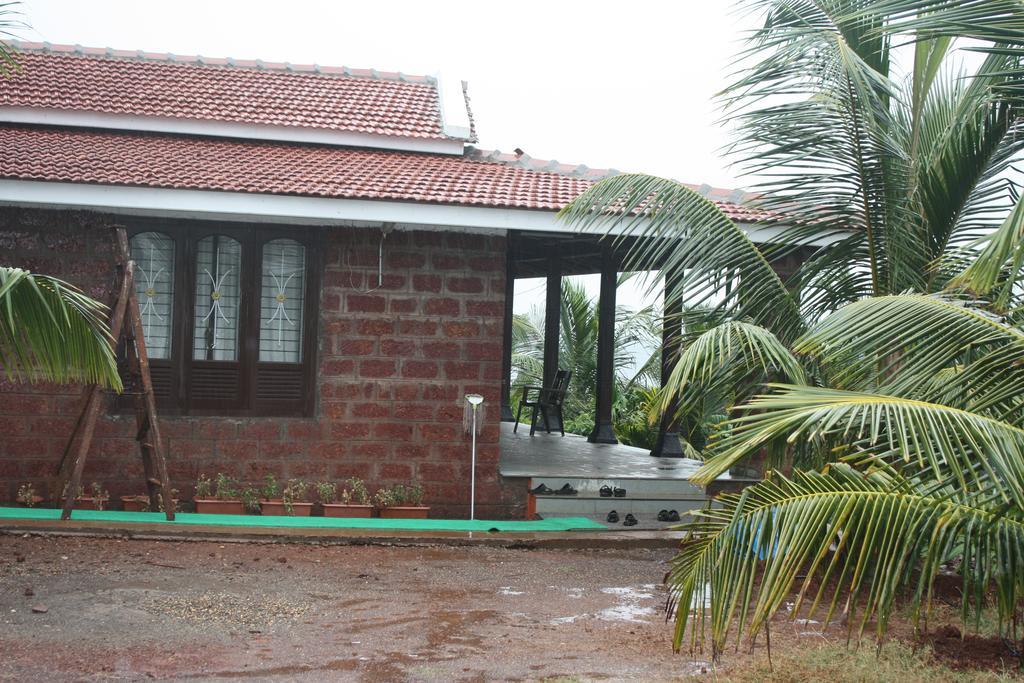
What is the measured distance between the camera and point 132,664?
5.49m

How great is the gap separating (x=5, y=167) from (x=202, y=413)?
277cm

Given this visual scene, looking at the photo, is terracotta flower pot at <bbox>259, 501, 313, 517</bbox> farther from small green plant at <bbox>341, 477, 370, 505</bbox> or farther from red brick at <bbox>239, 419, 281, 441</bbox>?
red brick at <bbox>239, 419, 281, 441</bbox>

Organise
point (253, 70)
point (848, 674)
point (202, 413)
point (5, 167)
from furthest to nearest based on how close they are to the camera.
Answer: point (253, 70)
point (202, 413)
point (5, 167)
point (848, 674)

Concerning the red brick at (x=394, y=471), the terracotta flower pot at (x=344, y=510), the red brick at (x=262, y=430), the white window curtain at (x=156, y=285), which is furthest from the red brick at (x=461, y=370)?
the white window curtain at (x=156, y=285)

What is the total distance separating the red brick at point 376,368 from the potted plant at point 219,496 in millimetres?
1584

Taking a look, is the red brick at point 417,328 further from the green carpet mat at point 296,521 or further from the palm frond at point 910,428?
the palm frond at point 910,428

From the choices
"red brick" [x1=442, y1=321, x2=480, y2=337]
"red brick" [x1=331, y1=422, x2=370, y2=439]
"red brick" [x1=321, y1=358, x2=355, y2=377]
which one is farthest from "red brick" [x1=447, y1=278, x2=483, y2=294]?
"red brick" [x1=331, y1=422, x2=370, y2=439]

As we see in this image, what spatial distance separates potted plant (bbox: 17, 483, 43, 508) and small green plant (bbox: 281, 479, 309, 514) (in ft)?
7.26

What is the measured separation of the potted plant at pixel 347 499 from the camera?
10.1 metres

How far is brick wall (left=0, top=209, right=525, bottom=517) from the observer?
1012 cm

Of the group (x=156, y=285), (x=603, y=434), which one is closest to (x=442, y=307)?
(x=156, y=285)

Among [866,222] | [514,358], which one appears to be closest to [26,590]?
[866,222]

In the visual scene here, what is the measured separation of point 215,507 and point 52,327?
159 inches

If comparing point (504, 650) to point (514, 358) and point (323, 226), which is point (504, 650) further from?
point (514, 358)
